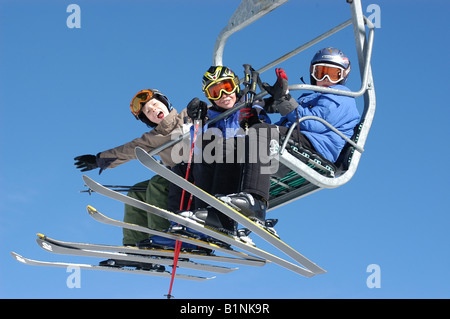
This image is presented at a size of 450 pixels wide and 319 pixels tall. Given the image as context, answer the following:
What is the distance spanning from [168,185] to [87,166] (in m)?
1.11

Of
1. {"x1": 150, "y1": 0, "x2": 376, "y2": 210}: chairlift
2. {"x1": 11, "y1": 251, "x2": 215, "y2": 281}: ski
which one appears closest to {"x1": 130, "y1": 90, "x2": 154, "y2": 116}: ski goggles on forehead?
{"x1": 150, "y1": 0, "x2": 376, "y2": 210}: chairlift

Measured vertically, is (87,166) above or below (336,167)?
above

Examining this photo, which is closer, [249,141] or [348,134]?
[249,141]

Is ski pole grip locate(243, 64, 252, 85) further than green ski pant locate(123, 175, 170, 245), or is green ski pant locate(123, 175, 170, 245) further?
green ski pant locate(123, 175, 170, 245)

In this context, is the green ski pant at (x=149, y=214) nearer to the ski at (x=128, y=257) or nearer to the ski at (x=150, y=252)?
the ski at (x=128, y=257)

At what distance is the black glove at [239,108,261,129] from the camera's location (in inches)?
324

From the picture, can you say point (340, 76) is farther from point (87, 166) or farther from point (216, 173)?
point (87, 166)

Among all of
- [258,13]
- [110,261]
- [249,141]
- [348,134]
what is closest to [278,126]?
[249,141]

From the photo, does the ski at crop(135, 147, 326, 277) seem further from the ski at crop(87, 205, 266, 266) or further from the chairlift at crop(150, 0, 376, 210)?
the chairlift at crop(150, 0, 376, 210)

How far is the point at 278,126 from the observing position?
8.17 metres

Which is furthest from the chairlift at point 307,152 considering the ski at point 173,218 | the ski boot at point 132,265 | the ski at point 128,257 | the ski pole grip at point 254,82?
the ski boot at point 132,265

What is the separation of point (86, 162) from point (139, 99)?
1134mm

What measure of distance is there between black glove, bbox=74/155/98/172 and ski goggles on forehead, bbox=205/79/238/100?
2.02 metres

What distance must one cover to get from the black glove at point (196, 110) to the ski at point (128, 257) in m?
1.68
